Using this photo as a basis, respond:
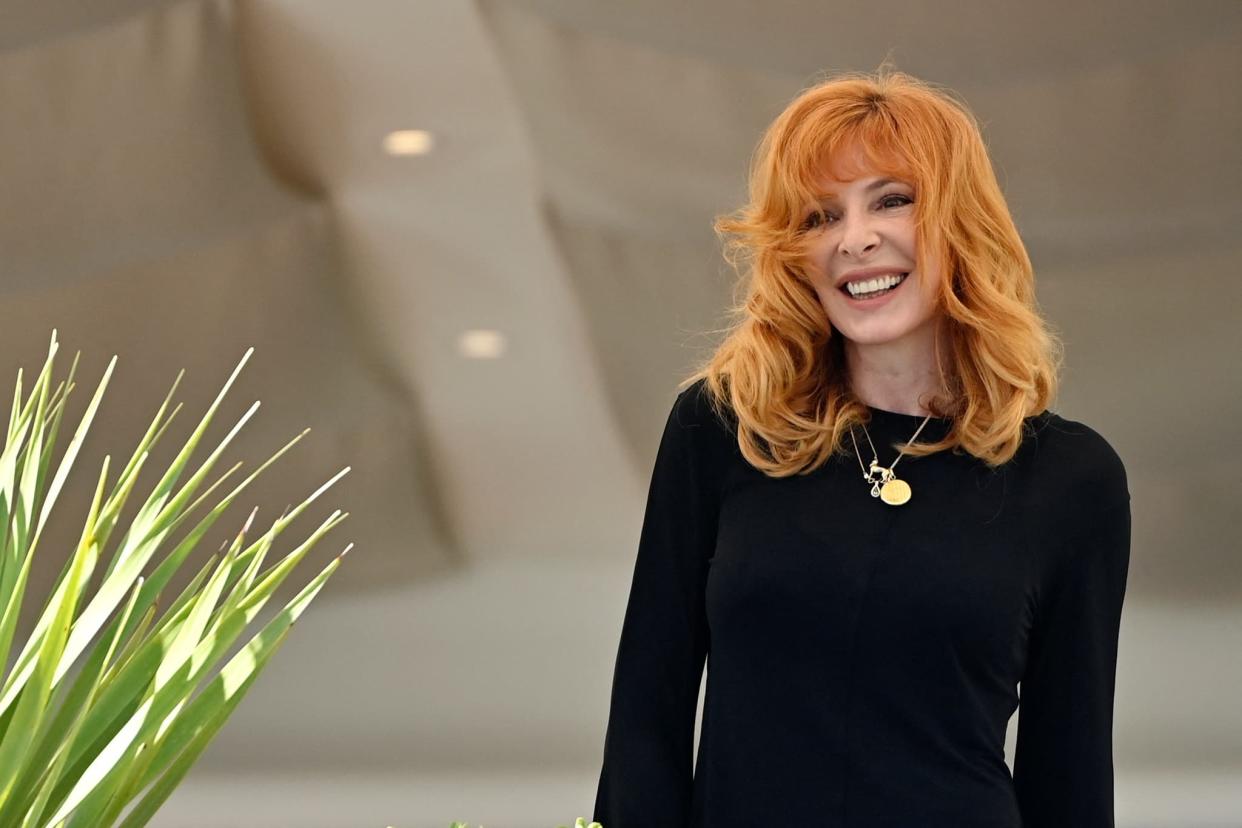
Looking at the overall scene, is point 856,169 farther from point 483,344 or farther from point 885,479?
point 483,344

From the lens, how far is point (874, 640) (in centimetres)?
156

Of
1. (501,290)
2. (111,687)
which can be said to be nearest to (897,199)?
(111,687)

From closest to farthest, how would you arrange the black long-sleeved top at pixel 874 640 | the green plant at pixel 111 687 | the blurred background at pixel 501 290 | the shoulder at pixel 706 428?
the green plant at pixel 111 687
the black long-sleeved top at pixel 874 640
the shoulder at pixel 706 428
the blurred background at pixel 501 290

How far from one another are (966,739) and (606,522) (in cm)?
176

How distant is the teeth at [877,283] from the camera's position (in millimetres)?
1625

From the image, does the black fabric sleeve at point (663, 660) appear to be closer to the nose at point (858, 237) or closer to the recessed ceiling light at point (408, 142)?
the nose at point (858, 237)

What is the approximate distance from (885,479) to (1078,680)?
273 mm

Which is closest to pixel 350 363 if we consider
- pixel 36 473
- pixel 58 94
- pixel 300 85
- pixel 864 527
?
pixel 300 85

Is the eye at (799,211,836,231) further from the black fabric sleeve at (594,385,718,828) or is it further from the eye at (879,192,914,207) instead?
the black fabric sleeve at (594,385,718,828)

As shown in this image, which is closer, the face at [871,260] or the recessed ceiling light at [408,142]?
the face at [871,260]

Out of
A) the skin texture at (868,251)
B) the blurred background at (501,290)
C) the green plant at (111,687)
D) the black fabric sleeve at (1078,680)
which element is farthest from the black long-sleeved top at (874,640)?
the blurred background at (501,290)

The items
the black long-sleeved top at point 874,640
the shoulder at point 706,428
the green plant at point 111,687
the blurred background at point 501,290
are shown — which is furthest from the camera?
the blurred background at point 501,290

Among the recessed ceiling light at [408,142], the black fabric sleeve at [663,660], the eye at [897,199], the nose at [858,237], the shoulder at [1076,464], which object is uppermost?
the recessed ceiling light at [408,142]

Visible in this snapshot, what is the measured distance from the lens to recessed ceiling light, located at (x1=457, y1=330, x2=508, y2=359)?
325cm
